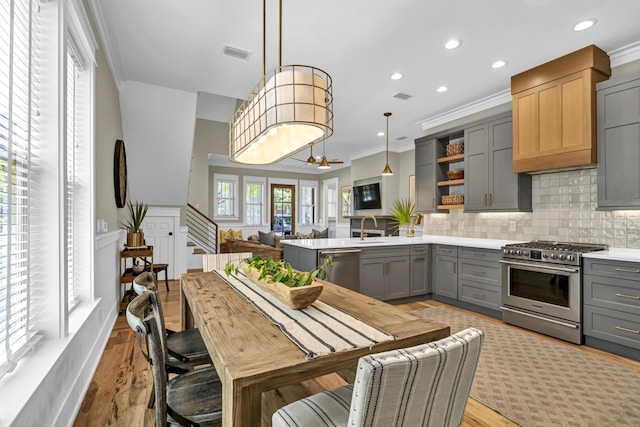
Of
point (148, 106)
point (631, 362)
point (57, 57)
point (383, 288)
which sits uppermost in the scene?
point (148, 106)

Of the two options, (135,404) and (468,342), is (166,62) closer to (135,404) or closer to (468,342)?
(135,404)

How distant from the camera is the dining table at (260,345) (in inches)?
36.7

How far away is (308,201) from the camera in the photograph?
10602mm

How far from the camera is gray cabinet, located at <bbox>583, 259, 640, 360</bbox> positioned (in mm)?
2586

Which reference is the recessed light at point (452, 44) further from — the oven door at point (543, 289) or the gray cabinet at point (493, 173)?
the oven door at point (543, 289)

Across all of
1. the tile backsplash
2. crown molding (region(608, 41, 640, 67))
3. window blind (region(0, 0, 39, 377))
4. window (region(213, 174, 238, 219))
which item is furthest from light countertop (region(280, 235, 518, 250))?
window (region(213, 174, 238, 219))

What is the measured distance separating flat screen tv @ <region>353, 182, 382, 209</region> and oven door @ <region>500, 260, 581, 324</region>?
14.2 feet

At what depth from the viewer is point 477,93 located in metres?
4.20

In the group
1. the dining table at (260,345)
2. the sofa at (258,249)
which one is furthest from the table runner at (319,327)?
the sofa at (258,249)

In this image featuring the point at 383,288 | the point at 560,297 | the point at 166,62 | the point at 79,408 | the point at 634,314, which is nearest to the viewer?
the point at 79,408

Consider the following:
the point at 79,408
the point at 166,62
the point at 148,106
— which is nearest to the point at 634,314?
the point at 79,408

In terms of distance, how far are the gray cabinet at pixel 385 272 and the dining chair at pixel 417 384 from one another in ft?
9.64

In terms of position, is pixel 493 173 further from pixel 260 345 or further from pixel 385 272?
pixel 260 345

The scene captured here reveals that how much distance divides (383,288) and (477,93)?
2949 millimetres
